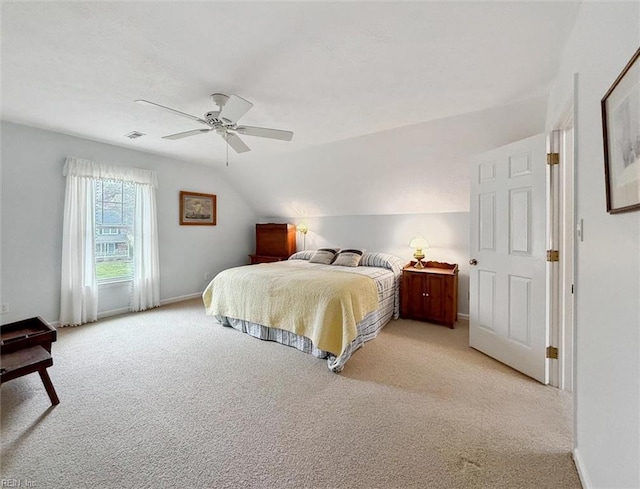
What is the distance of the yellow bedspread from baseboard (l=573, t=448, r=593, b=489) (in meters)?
1.55

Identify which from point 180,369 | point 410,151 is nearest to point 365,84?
point 410,151

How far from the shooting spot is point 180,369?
261cm

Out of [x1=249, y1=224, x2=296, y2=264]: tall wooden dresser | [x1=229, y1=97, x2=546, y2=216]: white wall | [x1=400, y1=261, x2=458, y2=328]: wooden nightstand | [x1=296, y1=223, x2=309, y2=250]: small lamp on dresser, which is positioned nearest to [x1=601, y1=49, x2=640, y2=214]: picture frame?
[x1=229, y1=97, x2=546, y2=216]: white wall

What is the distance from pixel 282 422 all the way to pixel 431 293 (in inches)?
107

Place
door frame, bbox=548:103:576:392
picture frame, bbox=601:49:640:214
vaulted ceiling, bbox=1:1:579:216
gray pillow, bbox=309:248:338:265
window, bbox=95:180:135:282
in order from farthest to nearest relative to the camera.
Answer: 1. gray pillow, bbox=309:248:338:265
2. window, bbox=95:180:135:282
3. door frame, bbox=548:103:576:392
4. vaulted ceiling, bbox=1:1:579:216
5. picture frame, bbox=601:49:640:214

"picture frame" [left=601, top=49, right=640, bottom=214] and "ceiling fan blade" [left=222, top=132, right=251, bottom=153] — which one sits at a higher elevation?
"ceiling fan blade" [left=222, top=132, right=251, bottom=153]

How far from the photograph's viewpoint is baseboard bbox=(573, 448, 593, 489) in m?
1.34

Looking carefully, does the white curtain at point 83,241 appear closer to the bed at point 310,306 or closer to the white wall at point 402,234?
the bed at point 310,306

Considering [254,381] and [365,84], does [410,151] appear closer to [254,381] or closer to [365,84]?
[365,84]

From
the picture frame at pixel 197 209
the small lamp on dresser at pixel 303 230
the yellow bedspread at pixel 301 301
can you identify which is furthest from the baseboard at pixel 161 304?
the small lamp on dresser at pixel 303 230

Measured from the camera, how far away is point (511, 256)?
260cm

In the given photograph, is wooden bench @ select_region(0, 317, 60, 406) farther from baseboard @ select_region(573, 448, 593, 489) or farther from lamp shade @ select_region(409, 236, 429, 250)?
lamp shade @ select_region(409, 236, 429, 250)

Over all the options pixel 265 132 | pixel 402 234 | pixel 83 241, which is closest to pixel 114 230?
pixel 83 241

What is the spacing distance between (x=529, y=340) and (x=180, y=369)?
3.14 metres
